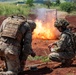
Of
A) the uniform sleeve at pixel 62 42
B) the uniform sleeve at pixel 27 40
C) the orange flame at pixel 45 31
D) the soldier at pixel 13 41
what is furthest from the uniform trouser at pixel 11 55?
the orange flame at pixel 45 31

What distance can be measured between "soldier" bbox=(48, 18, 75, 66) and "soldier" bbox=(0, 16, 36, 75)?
47.6 inches

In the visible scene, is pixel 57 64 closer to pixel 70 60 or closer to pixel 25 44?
pixel 70 60

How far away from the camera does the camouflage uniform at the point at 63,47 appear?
31.4ft

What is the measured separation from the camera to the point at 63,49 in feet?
31.9

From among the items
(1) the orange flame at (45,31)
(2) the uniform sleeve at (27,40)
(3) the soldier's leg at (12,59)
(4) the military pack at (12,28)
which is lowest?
(1) the orange flame at (45,31)

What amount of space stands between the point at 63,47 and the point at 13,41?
170cm

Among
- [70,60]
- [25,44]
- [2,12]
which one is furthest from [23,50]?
[2,12]

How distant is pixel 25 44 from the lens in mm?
8688

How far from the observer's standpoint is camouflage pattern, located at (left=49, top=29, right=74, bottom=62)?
9.56 meters

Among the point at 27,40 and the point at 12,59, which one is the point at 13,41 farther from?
the point at 12,59

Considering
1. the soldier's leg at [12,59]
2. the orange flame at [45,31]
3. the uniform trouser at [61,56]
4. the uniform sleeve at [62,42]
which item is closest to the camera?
the soldier's leg at [12,59]

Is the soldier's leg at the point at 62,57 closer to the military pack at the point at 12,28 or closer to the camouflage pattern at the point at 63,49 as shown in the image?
the camouflage pattern at the point at 63,49

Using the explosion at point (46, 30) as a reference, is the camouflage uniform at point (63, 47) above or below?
above

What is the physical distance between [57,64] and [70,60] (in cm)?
55
